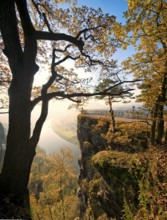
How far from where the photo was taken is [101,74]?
25.9 ft

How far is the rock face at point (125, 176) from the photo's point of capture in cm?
333

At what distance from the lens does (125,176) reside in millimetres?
7555

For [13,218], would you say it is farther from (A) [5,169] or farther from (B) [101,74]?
(B) [101,74]

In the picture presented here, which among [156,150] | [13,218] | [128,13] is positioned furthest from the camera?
[156,150]

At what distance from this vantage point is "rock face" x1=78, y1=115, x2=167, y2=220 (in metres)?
3.33

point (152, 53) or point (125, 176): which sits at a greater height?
point (152, 53)

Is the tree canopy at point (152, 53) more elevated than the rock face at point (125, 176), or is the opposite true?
the tree canopy at point (152, 53)

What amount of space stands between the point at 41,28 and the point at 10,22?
3.04 m

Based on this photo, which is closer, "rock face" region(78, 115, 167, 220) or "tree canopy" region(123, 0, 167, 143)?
"rock face" region(78, 115, 167, 220)

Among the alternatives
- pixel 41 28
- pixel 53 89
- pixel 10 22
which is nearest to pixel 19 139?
pixel 10 22

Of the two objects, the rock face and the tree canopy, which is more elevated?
the tree canopy

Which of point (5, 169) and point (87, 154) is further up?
point (5, 169)

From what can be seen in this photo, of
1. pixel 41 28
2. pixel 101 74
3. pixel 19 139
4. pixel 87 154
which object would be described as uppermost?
pixel 41 28

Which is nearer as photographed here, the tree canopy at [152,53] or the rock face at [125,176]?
the rock face at [125,176]
